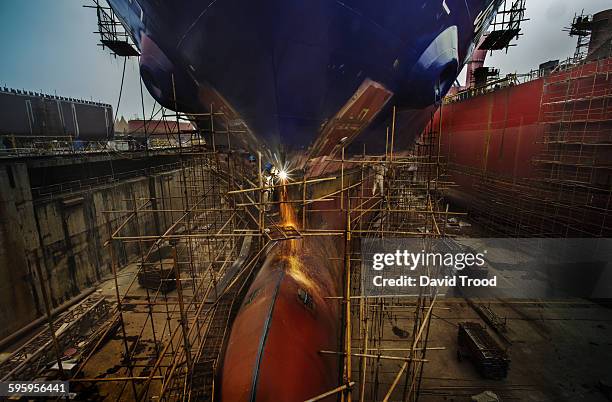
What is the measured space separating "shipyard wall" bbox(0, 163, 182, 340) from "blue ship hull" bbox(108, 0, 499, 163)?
4103 millimetres

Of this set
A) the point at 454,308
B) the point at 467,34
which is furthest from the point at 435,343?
the point at 467,34

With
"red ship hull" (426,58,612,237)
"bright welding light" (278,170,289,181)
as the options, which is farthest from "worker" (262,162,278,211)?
"red ship hull" (426,58,612,237)

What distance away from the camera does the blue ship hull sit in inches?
221

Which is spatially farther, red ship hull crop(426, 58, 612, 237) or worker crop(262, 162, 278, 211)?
red ship hull crop(426, 58, 612, 237)

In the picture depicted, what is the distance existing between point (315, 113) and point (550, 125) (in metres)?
9.81

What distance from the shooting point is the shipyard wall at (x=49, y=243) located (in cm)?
906

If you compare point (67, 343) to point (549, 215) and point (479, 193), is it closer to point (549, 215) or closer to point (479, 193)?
point (549, 215)

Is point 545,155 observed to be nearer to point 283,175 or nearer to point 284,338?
point 283,175

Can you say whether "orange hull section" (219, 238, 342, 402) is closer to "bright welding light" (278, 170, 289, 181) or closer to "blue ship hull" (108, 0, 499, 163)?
"bright welding light" (278, 170, 289, 181)

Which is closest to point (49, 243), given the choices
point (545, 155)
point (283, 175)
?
point (283, 175)

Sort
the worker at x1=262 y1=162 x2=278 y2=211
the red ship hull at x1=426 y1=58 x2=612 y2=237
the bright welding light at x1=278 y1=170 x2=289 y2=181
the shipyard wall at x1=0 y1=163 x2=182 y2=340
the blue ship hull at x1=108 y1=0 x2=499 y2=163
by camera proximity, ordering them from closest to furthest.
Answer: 1. the blue ship hull at x1=108 y1=0 x2=499 y2=163
2. the worker at x1=262 y1=162 x2=278 y2=211
3. the bright welding light at x1=278 y1=170 x2=289 y2=181
4. the shipyard wall at x1=0 y1=163 x2=182 y2=340
5. the red ship hull at x1=426 y1=58 x2=612 y2=237

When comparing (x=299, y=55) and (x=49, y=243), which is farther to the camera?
(x=49, y=243)

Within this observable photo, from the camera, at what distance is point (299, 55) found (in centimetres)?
586

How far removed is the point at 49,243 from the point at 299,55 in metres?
10.7
